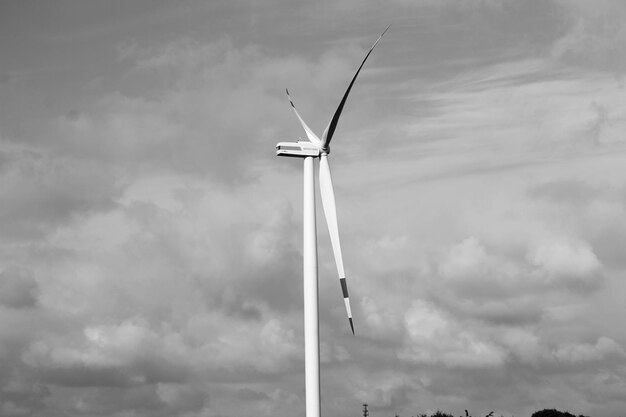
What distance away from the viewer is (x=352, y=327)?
301 ft

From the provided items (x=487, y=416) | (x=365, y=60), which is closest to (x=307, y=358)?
(x=365, y=60)

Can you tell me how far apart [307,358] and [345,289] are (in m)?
10.6

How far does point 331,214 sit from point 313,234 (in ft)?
33.4

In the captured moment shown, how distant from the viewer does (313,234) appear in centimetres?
8725

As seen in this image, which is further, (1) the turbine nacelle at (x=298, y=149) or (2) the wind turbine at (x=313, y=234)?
(1) the turbine nacelle at (x=298, y=149)

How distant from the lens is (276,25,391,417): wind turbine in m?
85.3

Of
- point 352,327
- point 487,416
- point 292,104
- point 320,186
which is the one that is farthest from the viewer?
point 487,416

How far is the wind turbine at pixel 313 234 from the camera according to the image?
280 feet

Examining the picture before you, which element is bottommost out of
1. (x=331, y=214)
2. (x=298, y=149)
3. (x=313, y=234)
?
(x=313, y=234)

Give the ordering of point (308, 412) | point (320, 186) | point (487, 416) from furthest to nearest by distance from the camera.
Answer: point (487, 416)
point (320, 186)
point (308, 412)

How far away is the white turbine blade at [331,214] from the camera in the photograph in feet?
307

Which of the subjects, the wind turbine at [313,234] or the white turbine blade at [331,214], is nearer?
the wind turbine at [313,234]

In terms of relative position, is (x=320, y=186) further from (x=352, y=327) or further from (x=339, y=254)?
(x=352, y=327)

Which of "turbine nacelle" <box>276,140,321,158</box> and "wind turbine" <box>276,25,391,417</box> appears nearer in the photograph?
"wind turbine" <box>276,25,391,417</box>
